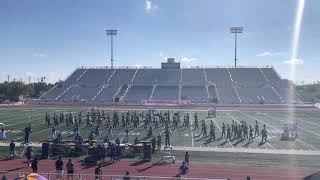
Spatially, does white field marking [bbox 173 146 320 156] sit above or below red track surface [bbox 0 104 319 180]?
above

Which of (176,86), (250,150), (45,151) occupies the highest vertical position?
(176,86)

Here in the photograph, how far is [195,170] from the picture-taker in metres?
18.7

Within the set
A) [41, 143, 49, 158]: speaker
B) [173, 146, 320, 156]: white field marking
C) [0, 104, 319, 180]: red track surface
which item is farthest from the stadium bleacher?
[0, 104, 319, 180]: red track surface

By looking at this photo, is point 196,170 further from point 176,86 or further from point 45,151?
point 176,86

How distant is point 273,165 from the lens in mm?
19859

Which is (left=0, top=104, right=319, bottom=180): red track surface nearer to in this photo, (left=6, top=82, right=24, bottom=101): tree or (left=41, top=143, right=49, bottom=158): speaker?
(left=41, top=143, right=49, bottom=158): speaker

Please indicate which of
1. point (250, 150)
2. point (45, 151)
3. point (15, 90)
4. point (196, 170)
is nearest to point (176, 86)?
point (15, 90)

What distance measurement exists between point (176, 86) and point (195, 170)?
70321 mm

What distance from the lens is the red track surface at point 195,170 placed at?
1772 centimetres

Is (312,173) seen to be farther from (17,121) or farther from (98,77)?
(98,77)

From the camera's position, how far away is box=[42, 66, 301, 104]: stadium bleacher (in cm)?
7831

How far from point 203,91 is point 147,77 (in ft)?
55.8

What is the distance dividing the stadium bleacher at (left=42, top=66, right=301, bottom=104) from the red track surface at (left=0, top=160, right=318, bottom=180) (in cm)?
5281

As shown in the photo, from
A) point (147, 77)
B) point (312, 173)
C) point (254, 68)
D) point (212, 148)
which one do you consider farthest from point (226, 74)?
point (312, 173)
